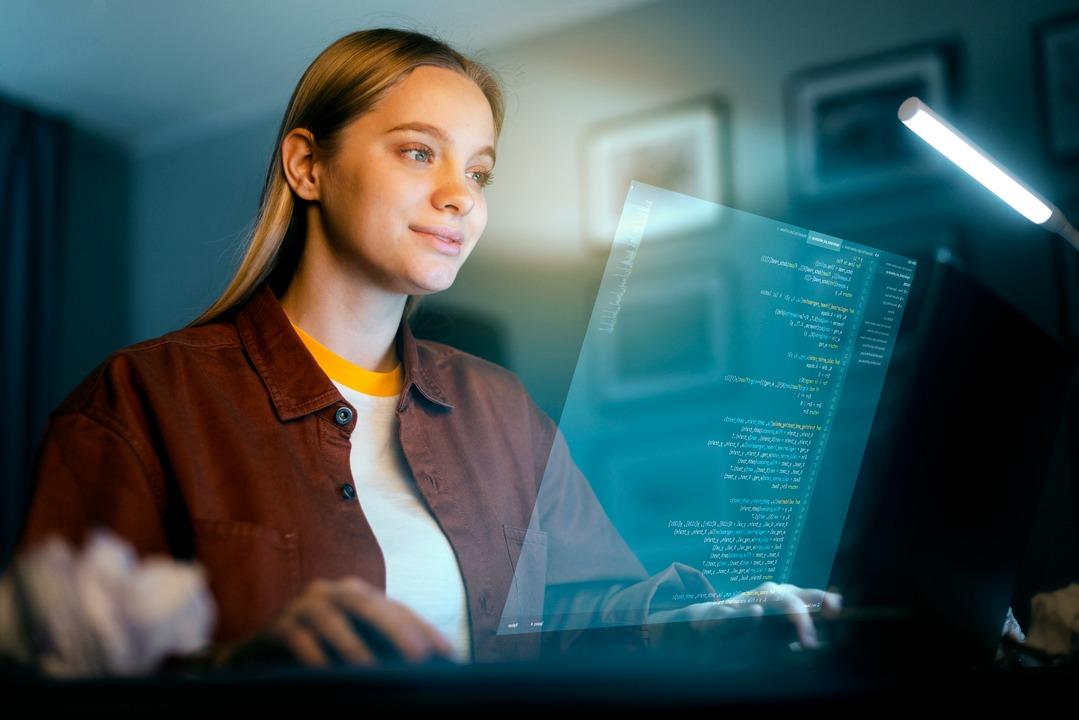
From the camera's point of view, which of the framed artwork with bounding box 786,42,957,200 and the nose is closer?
the nose

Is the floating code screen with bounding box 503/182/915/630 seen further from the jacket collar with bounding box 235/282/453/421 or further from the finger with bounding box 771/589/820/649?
the jacket collar with bounding box 235/282/453/421

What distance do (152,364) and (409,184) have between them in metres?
0.32

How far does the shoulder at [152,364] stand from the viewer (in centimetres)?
84

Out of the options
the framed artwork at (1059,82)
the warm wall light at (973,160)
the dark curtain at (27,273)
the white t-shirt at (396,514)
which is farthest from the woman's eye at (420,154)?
the dark curtain at (27,273)

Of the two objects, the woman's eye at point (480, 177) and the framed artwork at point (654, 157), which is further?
the framed artwork at point (654, 157)

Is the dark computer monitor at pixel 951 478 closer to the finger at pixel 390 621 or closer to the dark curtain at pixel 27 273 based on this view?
the finger at pixel 390 621

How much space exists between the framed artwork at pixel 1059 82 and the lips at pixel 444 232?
1.43m

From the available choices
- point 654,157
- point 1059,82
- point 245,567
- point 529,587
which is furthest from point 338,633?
point 654,157

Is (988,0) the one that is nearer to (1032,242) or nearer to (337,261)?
(1032,242)

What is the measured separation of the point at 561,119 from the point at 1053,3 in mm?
1213

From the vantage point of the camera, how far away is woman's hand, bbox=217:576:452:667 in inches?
15.8

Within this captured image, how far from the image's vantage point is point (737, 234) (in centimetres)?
79

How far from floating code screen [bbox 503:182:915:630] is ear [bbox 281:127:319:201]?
47cm

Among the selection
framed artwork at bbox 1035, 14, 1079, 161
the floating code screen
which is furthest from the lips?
framed artwork at bbox 1035, 14, 1079, 161
